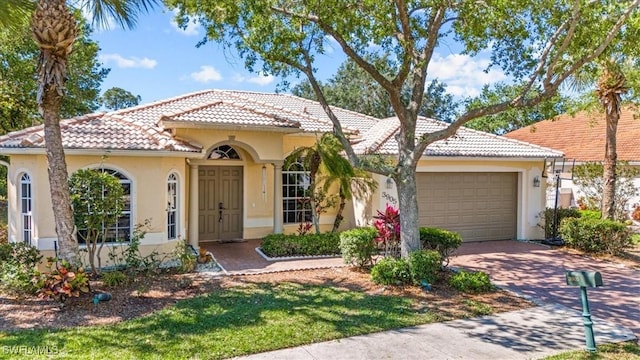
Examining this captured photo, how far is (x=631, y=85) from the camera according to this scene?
1438 cm

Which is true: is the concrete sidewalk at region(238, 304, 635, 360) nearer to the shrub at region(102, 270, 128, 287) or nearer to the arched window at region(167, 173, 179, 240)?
the shrub at region(102, 270, 128, 287)

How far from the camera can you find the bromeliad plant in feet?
27.6

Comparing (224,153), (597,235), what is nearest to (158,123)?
(224,153)

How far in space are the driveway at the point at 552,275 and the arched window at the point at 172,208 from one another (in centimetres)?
821

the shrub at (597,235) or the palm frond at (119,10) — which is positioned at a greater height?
the palm frond at (119,10)

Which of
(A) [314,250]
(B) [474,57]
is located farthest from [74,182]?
(B) [474,57]

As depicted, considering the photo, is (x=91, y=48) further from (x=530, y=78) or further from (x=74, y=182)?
(x=530, y=78)

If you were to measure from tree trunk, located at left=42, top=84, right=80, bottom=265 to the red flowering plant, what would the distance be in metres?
7.13

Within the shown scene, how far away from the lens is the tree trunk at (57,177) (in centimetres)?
901

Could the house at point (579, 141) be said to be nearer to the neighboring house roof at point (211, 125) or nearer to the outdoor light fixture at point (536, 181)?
the outdoor light fixture at point (536, 181)

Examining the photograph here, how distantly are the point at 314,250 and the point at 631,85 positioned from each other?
11.6m

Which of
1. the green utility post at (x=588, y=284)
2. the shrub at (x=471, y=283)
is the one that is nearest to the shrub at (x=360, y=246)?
the shrub at (x=471, y=283)

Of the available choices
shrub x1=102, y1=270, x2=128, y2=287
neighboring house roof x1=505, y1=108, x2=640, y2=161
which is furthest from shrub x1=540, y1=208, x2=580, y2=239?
shrub x1=102, y1=270, x2=128, y2=287

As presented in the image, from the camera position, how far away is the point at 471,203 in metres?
16.7
